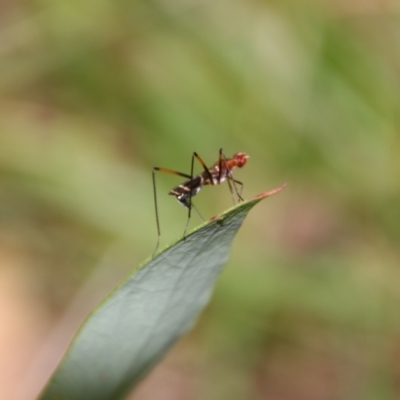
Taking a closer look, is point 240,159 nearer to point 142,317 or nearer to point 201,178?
point 201,178

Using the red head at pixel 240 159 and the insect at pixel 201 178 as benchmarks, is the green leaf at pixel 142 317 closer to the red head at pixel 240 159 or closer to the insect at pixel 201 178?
the insect at pixel 201 178

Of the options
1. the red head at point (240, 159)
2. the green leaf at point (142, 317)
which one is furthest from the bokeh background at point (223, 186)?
the green leaf at point (142, 317)

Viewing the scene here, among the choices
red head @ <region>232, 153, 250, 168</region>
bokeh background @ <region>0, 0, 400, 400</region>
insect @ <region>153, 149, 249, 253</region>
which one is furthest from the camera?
bokeh background @ <region>0, 0, 400, 400</region>

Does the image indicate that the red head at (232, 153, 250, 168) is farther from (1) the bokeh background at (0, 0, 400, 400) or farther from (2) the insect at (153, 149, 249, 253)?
(1) the bokeh background at (0, 0, 400, 400)

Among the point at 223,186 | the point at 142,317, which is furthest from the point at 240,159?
the point at 142,317

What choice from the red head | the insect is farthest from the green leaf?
the red head

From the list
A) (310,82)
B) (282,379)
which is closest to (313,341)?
(282,379)
